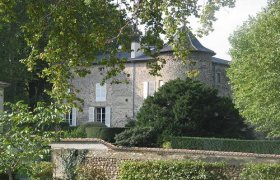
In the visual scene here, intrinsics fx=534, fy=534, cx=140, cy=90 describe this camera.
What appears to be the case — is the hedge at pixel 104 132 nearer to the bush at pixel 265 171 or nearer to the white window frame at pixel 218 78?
the white window frame at pixel 218 78

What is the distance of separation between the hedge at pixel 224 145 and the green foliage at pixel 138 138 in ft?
3.44

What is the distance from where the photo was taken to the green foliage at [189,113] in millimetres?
27797

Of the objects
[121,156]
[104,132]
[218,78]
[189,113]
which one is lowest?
[121,156]

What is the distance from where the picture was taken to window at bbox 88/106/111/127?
1587 inches

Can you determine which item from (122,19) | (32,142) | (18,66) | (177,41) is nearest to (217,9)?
(177,41)

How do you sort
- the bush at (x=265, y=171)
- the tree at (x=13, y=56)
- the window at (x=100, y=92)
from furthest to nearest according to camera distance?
the window at (x=100, y=92) < the tree at (x=13, y=56) < the bush at (x=265, y=171)

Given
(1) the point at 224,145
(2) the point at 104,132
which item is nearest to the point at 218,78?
(2) the point at 104,132

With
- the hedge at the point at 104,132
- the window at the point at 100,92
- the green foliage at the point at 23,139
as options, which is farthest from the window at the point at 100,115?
the green foliage at the point at 23,139

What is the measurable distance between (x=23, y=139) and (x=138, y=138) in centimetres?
1587

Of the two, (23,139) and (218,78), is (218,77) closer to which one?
(218,78)

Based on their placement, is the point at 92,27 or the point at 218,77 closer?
the point at 92,27

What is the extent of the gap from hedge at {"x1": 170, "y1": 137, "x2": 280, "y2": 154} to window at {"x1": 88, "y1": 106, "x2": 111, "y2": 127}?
1444cm

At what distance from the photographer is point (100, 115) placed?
4109cm

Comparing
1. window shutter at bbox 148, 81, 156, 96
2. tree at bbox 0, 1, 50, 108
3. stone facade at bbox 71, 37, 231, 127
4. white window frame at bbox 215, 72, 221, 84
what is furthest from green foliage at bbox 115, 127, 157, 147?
white window frame at bbox 215, 72, 221, 84
